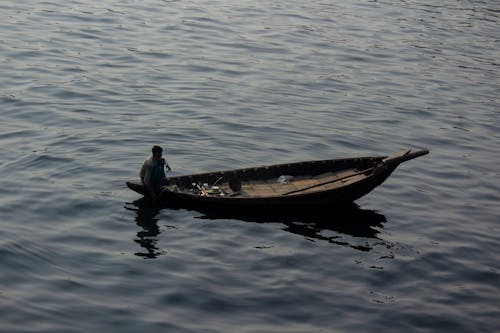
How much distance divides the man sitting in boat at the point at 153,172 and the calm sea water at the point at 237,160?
682 millimetres

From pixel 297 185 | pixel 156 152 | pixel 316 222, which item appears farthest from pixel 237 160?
pixel 156 152

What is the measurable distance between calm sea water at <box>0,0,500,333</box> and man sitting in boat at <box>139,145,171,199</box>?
2.24 ft

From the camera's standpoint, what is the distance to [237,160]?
23.2m

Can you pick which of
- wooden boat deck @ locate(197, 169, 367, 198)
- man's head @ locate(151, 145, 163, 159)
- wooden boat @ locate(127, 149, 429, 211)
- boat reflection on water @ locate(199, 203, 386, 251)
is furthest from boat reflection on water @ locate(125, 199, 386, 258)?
man's head @ locate(151, 145, 163, 159)

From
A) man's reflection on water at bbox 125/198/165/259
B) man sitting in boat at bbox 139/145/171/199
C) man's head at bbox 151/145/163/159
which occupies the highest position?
man's head at bbox 151/145/163/159

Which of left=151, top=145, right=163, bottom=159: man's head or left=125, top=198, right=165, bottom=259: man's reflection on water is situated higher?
left=151, top=145, right=163, bottom=159: man's head

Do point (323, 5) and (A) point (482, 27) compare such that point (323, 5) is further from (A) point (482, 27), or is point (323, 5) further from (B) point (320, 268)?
(B) point (320, 268)

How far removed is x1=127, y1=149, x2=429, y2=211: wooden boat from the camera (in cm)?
1922

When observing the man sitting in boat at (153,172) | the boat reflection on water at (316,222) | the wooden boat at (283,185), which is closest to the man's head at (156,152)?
the man sitting in boat at (153,172)

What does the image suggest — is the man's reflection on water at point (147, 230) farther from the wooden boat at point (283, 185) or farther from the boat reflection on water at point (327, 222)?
the boat reflection on water at point (327, 222)

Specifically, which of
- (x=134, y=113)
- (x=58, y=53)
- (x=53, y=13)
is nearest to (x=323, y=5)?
(x=53, y=13)

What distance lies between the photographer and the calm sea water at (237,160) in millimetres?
15938

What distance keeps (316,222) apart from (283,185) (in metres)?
1.41

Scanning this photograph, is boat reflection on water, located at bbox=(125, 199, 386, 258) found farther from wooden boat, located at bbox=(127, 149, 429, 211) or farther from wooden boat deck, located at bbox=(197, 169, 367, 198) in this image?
wooden boat deck, located at bbox=(197, 169, 367, 198)
